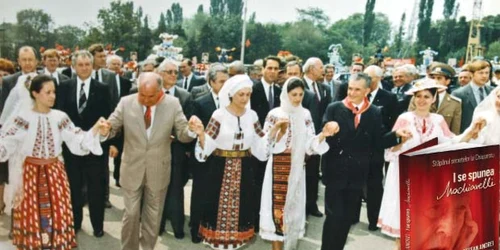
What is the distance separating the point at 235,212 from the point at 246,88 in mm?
790

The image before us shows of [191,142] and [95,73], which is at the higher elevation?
[95,73]

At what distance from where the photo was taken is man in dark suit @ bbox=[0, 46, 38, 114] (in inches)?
110

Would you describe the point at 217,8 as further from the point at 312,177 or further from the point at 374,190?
the point at 374,190

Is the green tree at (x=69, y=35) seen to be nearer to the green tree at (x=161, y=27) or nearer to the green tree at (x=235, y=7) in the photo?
the green tree at (x=161, y=27)

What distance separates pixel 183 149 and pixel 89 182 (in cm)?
70

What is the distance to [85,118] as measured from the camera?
3.13m

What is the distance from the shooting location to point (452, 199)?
2.45m

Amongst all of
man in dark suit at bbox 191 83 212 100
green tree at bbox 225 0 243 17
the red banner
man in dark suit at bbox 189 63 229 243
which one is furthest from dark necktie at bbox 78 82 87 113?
the red banner

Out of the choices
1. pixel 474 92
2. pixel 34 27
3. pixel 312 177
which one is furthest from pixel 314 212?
pixel 34 27

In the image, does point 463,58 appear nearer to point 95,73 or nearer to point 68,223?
point 95,73

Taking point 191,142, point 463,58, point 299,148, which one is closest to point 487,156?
point 299,148

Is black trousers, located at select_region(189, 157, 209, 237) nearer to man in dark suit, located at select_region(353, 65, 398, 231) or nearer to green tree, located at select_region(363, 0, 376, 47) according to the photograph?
man in dark suit, located at select_region(353, 65, 398, 231)

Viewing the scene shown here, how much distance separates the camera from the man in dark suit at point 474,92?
155 inches

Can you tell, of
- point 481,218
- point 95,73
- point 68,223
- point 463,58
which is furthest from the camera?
point 463,58
